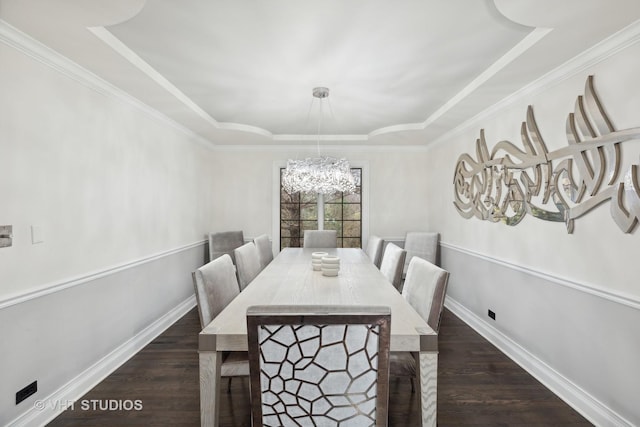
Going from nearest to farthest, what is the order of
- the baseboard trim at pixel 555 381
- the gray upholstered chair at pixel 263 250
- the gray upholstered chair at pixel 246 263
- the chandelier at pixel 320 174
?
1. the baseboard trim at pixel 555 381
2. the gray upholstered chair at pixel 246 263
3. the chandelier at pixel 320 174
4. the gray upholstered chair at pixel 263 250

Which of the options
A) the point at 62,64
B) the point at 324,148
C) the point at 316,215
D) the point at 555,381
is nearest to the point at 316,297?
the point at 555,381

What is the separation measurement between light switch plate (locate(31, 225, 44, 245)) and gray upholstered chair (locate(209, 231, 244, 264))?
2.39 m

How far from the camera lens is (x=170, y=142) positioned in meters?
3.69

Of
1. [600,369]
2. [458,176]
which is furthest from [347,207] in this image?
[600,369]

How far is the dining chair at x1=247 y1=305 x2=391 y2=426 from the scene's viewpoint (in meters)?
1.11

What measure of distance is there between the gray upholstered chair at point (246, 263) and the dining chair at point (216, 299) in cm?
53

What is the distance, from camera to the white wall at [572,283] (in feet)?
5.96

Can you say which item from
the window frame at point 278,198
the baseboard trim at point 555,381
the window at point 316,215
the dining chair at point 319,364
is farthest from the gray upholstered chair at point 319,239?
the dining chair at point 319,364

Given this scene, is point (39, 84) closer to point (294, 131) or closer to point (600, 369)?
point (294, 131)

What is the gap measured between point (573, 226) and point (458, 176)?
6.24 ft

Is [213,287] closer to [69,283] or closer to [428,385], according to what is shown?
[69,283]

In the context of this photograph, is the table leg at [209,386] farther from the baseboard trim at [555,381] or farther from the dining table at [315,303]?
the baseboard trim at [555,381]

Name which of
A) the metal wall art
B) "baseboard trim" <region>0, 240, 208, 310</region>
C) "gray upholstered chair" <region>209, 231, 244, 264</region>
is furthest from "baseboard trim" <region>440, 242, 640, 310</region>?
"baseboard trim" <region>0, 240, 208, 310</region>

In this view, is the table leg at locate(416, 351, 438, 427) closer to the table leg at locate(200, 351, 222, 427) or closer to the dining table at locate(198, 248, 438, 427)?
the dining table at locate(198, 248, 438, 427)
